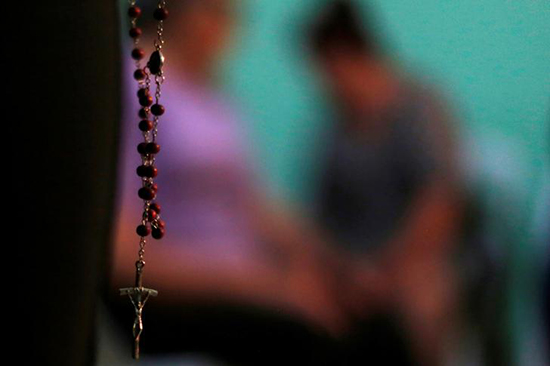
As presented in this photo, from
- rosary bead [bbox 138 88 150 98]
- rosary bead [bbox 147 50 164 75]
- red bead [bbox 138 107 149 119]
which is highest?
rosary bead [bbox 147 50 164 75]

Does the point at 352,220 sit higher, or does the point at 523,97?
the point at 523,97

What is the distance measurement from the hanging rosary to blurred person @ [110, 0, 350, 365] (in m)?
0.03

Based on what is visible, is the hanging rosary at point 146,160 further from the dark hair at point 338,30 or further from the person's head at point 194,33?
the dark hair at point 338,30

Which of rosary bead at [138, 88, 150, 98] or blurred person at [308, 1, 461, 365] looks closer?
rosary bead at [138, 88, 150, 98]

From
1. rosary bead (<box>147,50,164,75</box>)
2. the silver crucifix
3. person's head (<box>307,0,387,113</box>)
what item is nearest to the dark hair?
person's head (<box>307,0,387,113</box>)

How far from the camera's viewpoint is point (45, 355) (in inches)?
27.8

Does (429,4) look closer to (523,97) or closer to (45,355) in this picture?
(523,97)

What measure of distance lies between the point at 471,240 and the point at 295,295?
0.23 meters

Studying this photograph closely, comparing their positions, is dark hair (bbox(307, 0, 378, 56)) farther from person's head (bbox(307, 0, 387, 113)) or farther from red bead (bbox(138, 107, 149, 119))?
red bead (bbox(138, 107, 149, 119))

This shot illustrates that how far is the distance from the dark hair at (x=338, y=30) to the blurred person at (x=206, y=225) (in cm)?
10

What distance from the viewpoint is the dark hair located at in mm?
859

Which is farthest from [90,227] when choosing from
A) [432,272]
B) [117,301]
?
[432,272]

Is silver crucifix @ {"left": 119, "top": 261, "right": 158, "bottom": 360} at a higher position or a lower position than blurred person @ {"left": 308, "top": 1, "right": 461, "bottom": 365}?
lower

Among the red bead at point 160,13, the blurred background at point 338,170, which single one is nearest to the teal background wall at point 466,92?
the blurred background at point 338,170
